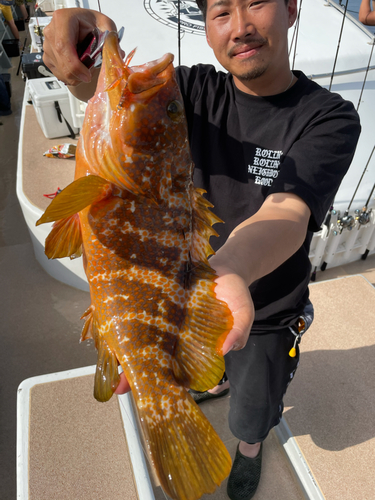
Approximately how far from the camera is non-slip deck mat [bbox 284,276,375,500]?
8.21 feet

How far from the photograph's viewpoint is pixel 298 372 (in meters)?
3.16

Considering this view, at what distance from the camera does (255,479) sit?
2.55 m

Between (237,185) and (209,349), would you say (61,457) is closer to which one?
(209,349)

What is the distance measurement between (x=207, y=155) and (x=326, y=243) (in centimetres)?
284

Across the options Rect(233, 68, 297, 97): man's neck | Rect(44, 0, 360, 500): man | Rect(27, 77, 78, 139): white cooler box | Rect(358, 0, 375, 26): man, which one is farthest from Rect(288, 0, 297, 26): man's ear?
Rect(27, 77, 78, 139): white cooler box

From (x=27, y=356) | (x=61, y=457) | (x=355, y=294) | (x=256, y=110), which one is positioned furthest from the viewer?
(x=355, y=294)

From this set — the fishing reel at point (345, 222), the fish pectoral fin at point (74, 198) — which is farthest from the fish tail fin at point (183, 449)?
the fishing reel at point (345, 222)

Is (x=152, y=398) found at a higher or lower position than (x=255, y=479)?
higher

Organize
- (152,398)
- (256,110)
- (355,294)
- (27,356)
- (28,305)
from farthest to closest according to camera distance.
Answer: (28,305) → (355,294) → (27,356) → (256,110) → (152,398)

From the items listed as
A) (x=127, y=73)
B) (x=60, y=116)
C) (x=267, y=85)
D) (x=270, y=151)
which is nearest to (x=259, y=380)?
(x=270, y=151)

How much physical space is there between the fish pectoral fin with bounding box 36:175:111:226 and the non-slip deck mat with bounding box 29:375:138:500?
1853 millimetres

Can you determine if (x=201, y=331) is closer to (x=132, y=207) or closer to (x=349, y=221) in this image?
(x=132, y=207)

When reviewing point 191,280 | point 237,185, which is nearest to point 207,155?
point 237,185

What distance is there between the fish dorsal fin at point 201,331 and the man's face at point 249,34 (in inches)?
38.6
